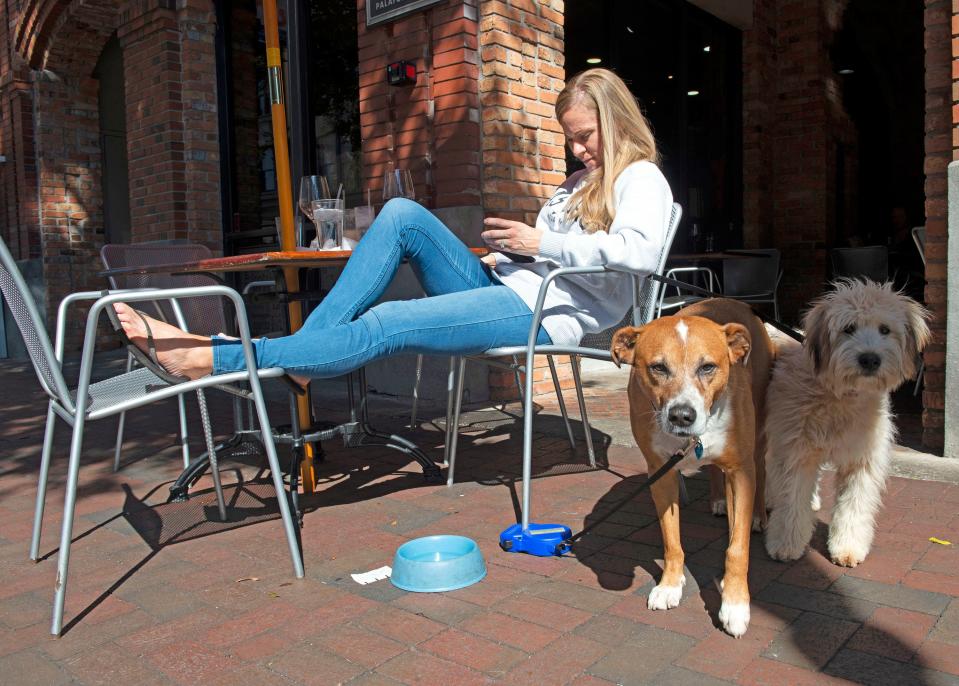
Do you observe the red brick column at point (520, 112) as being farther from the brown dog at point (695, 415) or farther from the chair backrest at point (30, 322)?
the chair backrest at point (30, 322)

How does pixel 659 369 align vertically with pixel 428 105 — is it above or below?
below

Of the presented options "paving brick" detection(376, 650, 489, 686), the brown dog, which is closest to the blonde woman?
the brown dog

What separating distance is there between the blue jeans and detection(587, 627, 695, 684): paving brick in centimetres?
123

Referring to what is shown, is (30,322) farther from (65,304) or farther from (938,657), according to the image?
(938,657)

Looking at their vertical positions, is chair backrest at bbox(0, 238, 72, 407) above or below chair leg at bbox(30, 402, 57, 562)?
above

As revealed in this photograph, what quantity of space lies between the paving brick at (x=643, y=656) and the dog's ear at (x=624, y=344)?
74 cm

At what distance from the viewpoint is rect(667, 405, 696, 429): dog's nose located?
1.95 meters

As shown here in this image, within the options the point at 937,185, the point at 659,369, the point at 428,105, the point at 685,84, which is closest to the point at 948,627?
the point at 659,369

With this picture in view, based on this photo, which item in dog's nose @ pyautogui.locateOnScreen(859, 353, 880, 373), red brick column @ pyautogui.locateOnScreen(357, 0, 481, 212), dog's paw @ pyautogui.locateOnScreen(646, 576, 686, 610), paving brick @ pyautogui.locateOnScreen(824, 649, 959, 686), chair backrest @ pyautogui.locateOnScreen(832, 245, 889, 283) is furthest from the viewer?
chair backrest @ pyautogui.locateOnScreen(832, 245, 889, 283)

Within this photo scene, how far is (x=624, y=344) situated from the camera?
226cm

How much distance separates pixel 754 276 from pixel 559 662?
7.08 m

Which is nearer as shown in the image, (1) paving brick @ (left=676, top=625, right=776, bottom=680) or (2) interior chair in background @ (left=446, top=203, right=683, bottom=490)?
(1) paving brick @ (left=676, top=625, right=776, bottom=680)

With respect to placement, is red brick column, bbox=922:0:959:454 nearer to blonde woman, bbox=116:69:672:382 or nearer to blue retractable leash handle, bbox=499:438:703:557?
blonde woman, bbox=116:69:672:382

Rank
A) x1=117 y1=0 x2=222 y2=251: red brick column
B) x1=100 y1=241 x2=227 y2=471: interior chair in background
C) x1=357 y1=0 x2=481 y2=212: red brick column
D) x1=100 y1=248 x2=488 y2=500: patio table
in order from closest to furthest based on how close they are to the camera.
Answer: x1=100 y1=248 x2=488 y2=500: patio table, x1=100 y1=241 x2=227 y2=471: interior chair in background, x1=357 y1=0 x2=481 y2=212: red brick column, x1=117 y1=0 x2=222 y2=251: red brick column
